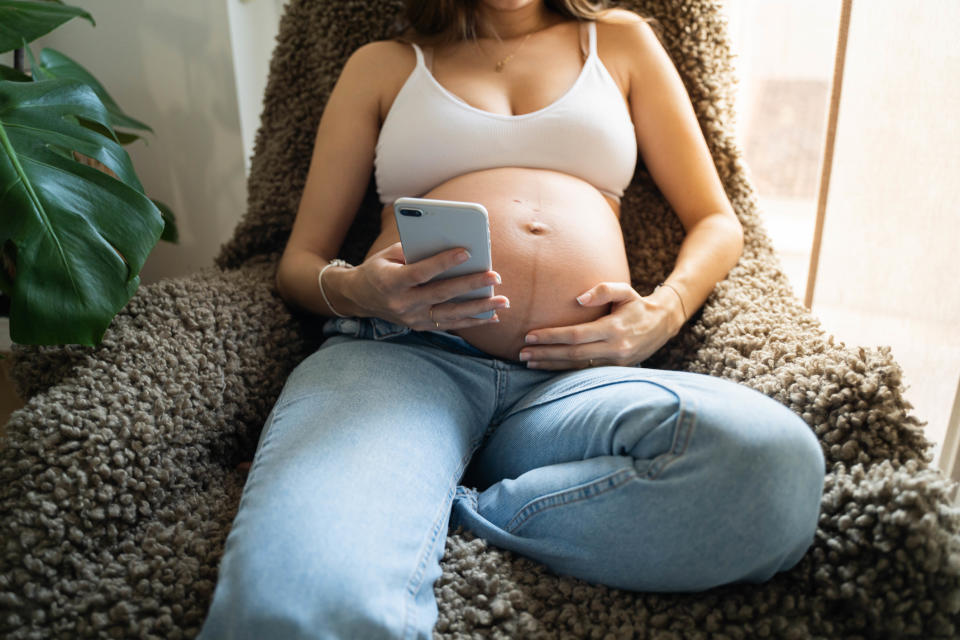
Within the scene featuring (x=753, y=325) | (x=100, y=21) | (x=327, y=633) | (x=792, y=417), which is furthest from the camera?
(x=100, y=21)

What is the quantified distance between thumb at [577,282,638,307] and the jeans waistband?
145 mm

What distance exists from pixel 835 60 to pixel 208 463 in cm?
107

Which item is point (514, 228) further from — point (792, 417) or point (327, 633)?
point (327, 633)

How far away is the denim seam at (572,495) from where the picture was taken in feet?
2.14

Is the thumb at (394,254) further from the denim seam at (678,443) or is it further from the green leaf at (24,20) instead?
the green leaf at (24,20)

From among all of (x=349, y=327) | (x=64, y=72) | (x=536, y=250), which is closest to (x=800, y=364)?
(x=536, y=250)

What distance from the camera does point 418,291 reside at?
0.78 m

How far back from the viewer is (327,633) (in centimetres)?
54

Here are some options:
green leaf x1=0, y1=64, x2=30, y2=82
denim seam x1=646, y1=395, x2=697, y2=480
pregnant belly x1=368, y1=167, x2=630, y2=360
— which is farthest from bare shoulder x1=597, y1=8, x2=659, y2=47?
green leaf x1=0, y1=64, x2=30, y2=82

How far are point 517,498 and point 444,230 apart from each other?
29 centimetres

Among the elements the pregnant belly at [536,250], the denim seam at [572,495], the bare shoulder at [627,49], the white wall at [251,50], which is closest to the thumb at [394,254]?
the pregnant belly at [536,250]

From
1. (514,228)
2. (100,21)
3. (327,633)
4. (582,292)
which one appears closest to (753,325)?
(582,292)

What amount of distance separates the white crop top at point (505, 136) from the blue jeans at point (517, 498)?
1.08ft

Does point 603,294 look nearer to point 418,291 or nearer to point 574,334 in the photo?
point 574,334
